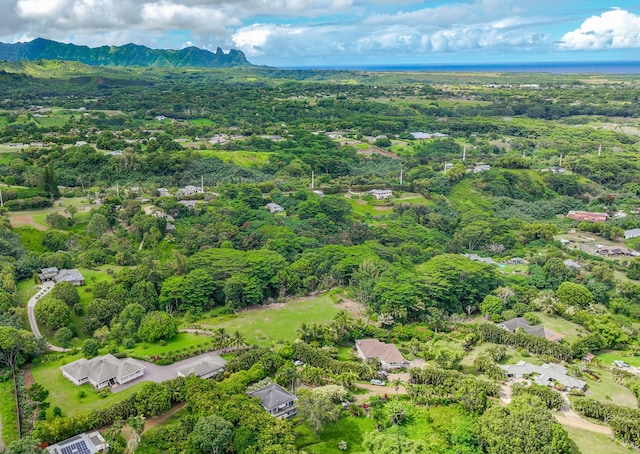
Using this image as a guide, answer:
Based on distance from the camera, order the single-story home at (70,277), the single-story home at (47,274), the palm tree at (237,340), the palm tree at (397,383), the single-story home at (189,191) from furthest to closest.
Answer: the single-story home at (189,191) < the single-story home at (47,274) < the single-story home at (70,277) < the palm tree at (237,340) < the palm tree at (397,383)

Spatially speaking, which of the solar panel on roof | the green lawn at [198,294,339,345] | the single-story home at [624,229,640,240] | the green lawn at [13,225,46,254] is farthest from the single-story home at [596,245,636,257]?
the green lawn at [13,225,46,254]

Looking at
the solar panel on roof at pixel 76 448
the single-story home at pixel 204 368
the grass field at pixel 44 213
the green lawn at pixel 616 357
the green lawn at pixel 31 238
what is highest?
the grass field at pixel 44 213

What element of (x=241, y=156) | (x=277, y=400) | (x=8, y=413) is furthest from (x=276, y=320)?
(x=241, y=156)

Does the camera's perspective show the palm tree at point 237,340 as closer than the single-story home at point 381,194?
Yes

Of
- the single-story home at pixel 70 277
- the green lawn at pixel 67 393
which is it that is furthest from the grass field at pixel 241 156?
the green lawn at pixel 67 393

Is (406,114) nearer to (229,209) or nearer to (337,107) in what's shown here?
(337,107)

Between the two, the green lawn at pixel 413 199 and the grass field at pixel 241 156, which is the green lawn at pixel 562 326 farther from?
the grass field at pixel 241 156

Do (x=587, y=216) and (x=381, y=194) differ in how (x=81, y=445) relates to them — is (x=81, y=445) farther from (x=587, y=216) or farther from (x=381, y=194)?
(x=587, y=216)
